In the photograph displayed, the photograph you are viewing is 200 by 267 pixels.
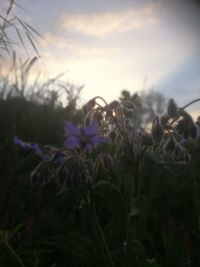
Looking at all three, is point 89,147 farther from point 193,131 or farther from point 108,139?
point 193,131

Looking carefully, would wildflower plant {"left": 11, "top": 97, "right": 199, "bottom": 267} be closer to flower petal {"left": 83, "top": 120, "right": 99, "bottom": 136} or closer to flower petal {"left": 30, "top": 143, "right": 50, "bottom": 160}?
flower petal {"left": 83, "top": 120, "right": 99, "bottom": 136}

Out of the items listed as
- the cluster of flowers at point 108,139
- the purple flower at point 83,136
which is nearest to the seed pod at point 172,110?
the cluster of flowers at point 108,139

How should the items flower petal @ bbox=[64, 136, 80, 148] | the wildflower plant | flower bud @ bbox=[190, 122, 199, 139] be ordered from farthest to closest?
flower bud @ bbox=[190, 122, 199, 139], flower petal @ bbox=[64, 136, 80, 148], the wildflower plant

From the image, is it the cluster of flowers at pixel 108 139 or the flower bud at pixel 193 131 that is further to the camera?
the flower bud at pixel 193 131

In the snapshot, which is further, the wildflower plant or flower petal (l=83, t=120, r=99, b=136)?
flower petal (l=83, t=120, r=99, b=136)

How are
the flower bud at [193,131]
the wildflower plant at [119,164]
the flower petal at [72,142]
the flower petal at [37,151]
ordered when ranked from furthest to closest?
the flower petal at [37,151] < the flower bud at [193,131] < the flower petal at [72,142] < the wildflower plant at [119,164]

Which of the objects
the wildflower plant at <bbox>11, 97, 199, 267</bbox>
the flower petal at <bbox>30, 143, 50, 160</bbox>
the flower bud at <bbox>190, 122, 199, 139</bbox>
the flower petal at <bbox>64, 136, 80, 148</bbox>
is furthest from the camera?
the flower petal at <bbox>30, 143, 50, 160</bbox>

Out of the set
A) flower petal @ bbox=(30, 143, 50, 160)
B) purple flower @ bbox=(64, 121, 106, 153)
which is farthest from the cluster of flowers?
flower petal @ bbox=(30, 143, 50, 160)

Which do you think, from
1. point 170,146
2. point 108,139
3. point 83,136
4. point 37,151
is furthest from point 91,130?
point 37,151

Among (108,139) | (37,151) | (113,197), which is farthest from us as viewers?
(37,151)

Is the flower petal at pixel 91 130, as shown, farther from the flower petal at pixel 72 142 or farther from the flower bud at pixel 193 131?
the flower bud at pixel 193 131

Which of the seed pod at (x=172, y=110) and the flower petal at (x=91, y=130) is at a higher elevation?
the seed pod at (x=172, y=110)

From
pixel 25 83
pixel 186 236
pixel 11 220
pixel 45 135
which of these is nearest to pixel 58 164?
pixel 186 236

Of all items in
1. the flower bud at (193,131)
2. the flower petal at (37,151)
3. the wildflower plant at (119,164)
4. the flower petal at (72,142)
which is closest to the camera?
the wildflower plant at (119,164)
